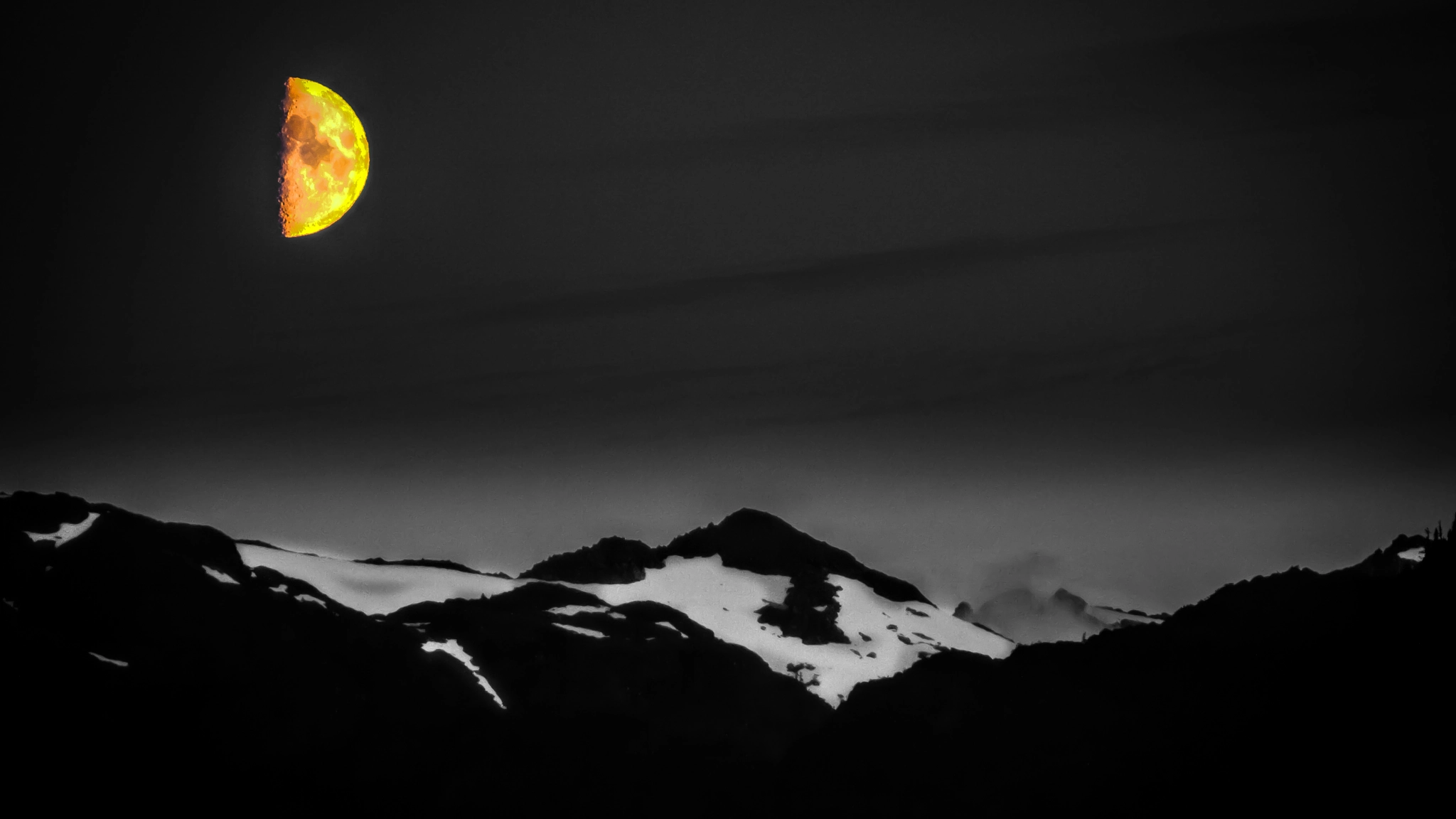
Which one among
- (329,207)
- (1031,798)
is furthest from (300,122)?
(1031,798)

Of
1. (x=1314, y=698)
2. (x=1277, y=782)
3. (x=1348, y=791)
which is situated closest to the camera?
(x=1348, y=791)

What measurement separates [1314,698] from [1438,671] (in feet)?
57.6

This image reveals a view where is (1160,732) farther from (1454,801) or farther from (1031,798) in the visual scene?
(1454,801)

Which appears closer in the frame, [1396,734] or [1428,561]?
[1396,734]

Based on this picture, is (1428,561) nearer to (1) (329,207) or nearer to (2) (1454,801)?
(2) (1454,801)

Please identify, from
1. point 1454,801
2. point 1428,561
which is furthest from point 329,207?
point 1428,561

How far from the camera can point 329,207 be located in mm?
92562

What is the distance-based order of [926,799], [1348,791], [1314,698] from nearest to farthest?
[1348,791], [1314,698], [926,799]

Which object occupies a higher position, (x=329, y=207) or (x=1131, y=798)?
(x=329, y=207)

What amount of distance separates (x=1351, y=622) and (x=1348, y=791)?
170ft

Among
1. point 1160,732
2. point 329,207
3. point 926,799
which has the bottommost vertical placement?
point 926,799

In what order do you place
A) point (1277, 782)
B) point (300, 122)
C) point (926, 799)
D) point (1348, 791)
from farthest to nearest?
point (926, 799)
point (1277, 782)
point (1348, 791)
point (300, 122)

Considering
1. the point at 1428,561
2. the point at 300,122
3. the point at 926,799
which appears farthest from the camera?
the point at 926,799

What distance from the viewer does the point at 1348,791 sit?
138875mm
